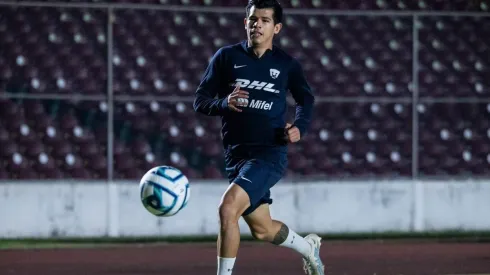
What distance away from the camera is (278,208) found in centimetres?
1223

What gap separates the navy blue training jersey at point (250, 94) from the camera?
22.5ft

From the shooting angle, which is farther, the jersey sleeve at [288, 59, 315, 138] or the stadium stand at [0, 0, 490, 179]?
the stadium stand at [0, 0, 490, 179]

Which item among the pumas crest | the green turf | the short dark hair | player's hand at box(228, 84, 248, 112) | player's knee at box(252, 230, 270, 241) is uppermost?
the short dark hair

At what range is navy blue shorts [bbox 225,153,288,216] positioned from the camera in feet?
21.7

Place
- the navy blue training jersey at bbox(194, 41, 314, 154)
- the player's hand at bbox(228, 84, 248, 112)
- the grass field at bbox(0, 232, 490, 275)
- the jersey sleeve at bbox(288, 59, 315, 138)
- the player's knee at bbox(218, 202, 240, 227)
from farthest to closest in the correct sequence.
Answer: the grass field at bbox(0, 232, 490, 275) < the jersey sleeve at bbox(288, 59, 315, 138) < the navy blue training jersey at bbox(194, 41, 314, 154) < the player's hand at bbox(228, 84, 248, 112) < the player's knee at bbox(218, 202, 240, 227)

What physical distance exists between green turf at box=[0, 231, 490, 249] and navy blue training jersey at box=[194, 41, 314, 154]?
4732 millimetres

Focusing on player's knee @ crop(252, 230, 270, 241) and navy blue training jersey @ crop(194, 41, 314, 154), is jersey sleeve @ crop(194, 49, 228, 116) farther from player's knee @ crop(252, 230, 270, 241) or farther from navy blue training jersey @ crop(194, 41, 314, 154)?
player's knee @ crop(252, 230, 270, 241)

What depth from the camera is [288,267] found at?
886cm

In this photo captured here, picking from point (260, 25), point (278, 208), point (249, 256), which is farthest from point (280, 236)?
point (278, 208)

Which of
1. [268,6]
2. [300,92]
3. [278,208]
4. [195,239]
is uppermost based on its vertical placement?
[268,6]

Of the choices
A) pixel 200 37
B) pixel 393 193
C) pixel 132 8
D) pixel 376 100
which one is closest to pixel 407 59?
pixel 376 100

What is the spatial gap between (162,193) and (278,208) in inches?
209

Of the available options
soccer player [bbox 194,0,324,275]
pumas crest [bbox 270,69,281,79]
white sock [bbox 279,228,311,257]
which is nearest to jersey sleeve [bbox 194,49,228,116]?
soccer player [bbox 194,0,324,275]

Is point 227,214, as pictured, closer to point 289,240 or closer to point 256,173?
point 256,173
